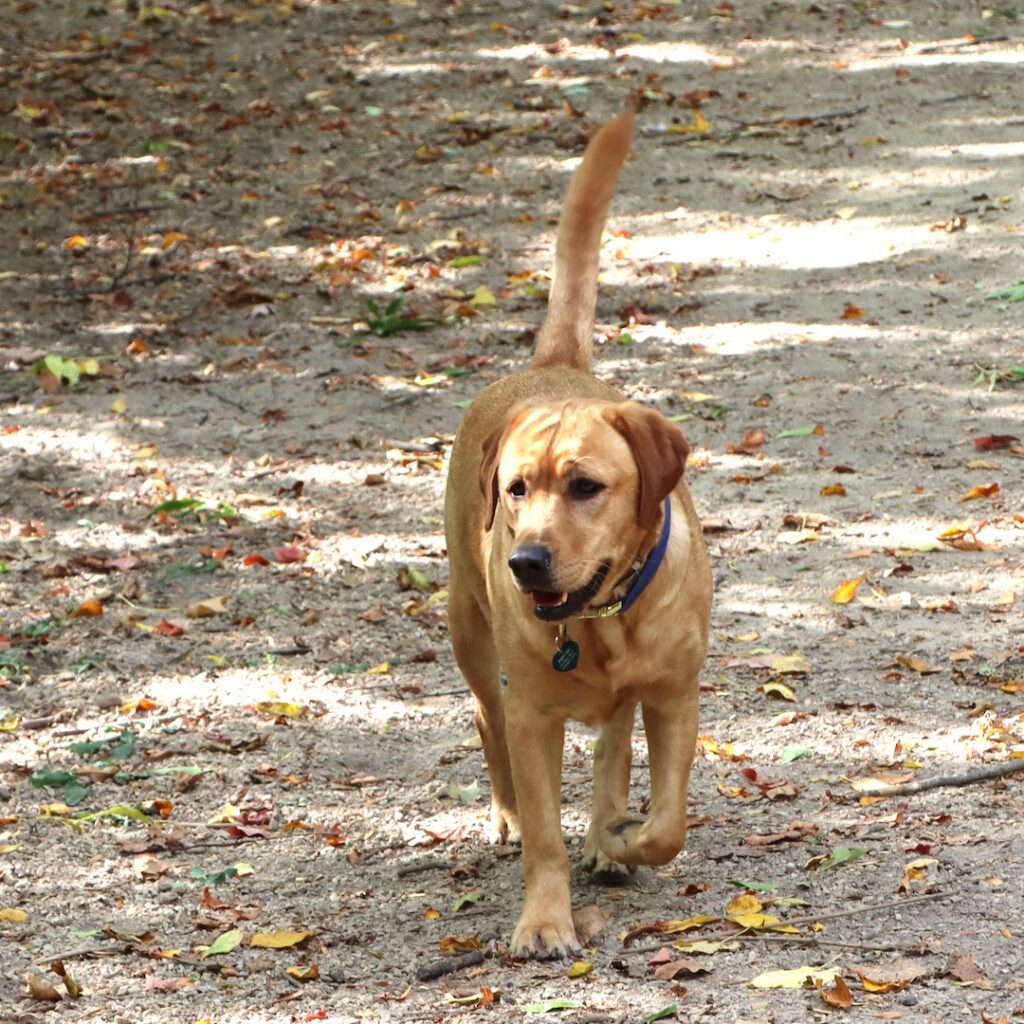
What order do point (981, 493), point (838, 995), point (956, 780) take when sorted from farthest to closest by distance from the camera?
point (981, 493) < point (956, 780) < point (838, 995)

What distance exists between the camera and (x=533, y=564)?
371cm

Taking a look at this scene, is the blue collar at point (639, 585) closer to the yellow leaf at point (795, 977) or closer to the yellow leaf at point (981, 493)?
the yellow leaf at point (795, 977)

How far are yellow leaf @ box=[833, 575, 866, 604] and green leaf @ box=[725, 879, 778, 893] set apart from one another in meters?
2.13

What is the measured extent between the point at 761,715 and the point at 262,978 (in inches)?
79.7

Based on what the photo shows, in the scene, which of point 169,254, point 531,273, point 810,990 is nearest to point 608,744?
point 810,990

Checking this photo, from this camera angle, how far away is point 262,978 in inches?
160

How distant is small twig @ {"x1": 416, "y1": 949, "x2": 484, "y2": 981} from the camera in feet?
13.1

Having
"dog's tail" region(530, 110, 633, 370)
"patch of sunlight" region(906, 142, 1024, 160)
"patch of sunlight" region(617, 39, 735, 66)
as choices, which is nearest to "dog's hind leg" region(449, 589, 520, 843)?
"dog's tail" region(530, 110, 633, 370)

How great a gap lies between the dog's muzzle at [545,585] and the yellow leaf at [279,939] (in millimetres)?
1087

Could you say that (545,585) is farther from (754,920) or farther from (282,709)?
(282,709)

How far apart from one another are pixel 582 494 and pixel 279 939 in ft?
4.55

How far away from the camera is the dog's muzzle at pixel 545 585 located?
3717 mm

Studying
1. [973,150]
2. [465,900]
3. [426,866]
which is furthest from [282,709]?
[973,150]

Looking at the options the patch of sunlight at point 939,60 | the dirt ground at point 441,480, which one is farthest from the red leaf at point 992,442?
the patch of sunlight at point 939,60
